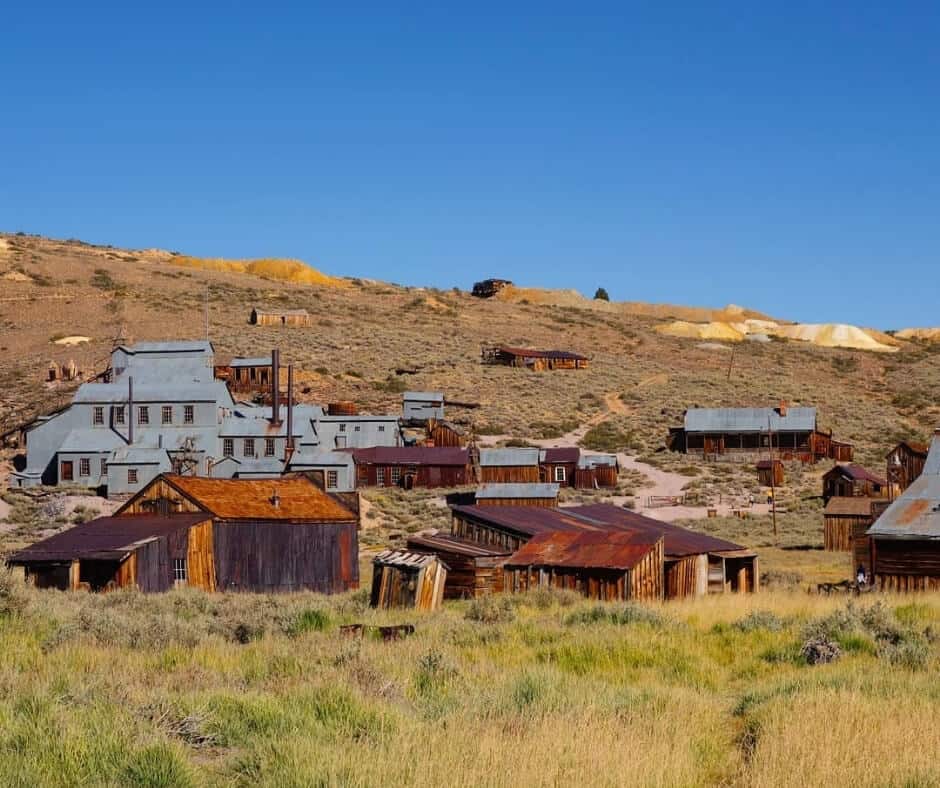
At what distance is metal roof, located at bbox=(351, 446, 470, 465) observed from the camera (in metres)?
64.9

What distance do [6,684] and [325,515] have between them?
2325 centimetres

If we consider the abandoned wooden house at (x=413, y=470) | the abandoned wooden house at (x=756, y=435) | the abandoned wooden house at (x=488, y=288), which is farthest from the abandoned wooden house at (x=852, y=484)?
the abandoned wooden house at (x=488, y=288)

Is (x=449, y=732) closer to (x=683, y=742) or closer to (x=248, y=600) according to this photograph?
(x=683, y=742)

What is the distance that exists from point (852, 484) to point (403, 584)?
35.9m

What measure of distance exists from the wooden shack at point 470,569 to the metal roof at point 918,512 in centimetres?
907

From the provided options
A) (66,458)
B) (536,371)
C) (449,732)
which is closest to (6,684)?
(449,732)

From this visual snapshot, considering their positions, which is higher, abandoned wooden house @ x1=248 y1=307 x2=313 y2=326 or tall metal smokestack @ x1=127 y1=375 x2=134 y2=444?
abandoned wooden house @ x1=248 y1=307 x2=313 y2=326

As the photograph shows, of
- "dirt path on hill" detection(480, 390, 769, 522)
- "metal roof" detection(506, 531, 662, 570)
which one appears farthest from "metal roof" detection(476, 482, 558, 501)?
"metal roof" detection(506, 531, 662, 570)

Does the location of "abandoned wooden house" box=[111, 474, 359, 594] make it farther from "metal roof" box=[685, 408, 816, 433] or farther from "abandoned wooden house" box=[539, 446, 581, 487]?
"metal roof" box=[685, 408, 816, 433]

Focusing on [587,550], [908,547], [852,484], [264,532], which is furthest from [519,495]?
[908,547]

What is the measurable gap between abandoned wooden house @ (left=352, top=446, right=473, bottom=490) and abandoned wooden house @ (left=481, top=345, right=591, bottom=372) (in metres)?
32.2

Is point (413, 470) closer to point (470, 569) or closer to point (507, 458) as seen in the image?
point (507, 458)

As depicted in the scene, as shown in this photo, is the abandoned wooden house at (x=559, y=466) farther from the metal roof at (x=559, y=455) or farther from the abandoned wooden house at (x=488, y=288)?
the abandoned wooden house at (x=488, y=288)

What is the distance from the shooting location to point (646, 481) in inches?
2589
